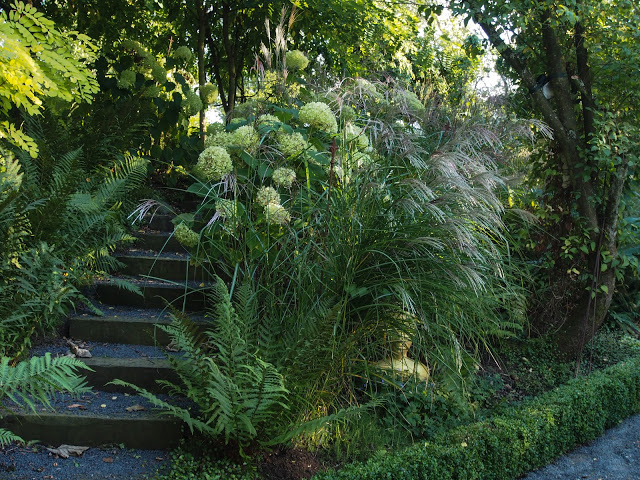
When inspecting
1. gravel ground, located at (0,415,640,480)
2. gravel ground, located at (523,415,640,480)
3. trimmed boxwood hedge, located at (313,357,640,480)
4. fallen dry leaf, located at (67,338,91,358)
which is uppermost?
fallen dry leaf, located at (67,338,91,358)

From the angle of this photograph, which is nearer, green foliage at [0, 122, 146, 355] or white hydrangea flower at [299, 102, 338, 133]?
green foliage at [0, 122, 146, 355]

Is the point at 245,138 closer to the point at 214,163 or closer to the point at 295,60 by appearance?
the point at 214,163

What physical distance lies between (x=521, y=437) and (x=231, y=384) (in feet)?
6.54

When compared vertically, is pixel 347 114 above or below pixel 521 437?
above

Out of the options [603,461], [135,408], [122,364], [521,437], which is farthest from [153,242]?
[603,461]

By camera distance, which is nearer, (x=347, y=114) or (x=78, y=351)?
(x=78, y=351)

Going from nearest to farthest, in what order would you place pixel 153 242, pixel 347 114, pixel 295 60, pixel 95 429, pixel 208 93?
pixel 95 429 → pixel 347 114 → pixel 295 60 → pixel 153 242 → pixel 208 93

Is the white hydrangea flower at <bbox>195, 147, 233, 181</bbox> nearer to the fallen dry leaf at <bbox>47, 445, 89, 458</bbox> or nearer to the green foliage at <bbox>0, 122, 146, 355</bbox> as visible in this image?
the green foliage at <bbox>0, 122, 146, 355</bbox>

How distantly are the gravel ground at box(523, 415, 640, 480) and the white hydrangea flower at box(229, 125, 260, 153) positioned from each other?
8.91ft

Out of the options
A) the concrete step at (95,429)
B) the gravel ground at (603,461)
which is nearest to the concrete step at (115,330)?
the concrete step at (95,429)

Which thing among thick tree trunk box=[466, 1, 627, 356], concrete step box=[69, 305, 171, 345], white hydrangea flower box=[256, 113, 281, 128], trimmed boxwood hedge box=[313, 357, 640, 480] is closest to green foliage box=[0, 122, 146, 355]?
concrete step box=[69, 305, 171, 345]

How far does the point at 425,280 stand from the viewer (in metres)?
3.21

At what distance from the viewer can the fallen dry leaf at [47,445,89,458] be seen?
9.61 ft

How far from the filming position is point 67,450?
9.73ft
